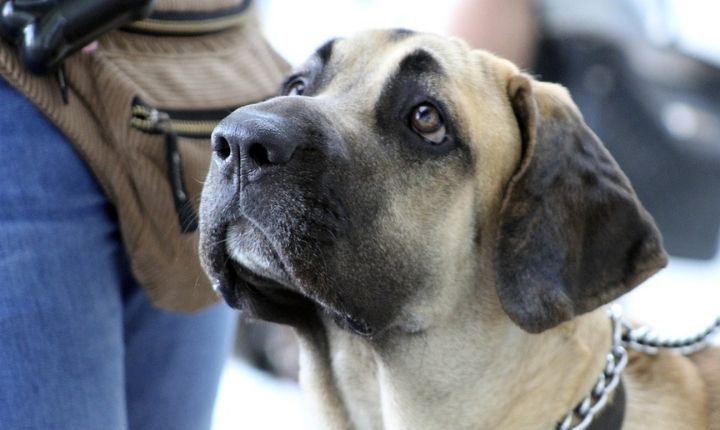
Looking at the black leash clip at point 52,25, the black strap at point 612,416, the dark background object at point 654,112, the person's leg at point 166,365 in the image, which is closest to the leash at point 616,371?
the black strap at point 612,416

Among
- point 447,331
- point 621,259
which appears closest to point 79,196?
point 447,331

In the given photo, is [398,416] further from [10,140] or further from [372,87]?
[10,140]

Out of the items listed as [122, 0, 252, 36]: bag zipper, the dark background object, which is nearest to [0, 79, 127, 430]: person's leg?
[122, 0, 252, 36]: bag zipper

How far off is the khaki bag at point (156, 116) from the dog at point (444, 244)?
303 mm

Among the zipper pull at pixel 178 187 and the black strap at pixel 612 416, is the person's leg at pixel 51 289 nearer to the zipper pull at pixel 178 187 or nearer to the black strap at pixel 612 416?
→ the zipper pull at pixel 178 187

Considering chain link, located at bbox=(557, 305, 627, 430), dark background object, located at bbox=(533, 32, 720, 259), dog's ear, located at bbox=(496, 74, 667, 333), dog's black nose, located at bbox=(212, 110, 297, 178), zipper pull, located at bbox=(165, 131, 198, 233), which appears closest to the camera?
dog's black nose, located at bbox=(212, 110, 297, 178)

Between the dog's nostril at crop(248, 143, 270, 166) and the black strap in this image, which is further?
the black strap

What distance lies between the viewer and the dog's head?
1.96m

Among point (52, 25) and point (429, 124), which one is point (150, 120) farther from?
point (429, 124)

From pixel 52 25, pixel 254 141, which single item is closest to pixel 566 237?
pixel 254 141

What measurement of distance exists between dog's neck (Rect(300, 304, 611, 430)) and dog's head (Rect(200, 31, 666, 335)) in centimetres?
11

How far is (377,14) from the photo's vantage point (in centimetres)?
747

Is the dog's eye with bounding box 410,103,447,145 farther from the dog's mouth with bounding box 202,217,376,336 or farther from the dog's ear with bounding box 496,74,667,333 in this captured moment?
the dog's mouth with bounding box 202,217,376,336

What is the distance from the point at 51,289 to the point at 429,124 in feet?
3.23
